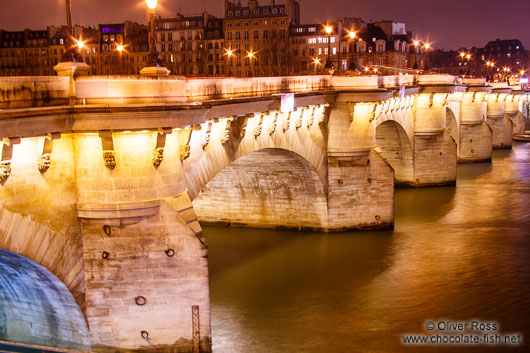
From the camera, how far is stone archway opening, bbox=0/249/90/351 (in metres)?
13.3

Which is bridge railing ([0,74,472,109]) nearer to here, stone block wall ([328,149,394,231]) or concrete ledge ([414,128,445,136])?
stone block wall ([328,149,394,231])

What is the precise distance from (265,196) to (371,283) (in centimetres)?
779

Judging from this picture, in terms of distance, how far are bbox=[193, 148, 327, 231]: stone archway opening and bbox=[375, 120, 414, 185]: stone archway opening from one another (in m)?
13.0

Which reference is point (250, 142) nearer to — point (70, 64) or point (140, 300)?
point (140, 300)

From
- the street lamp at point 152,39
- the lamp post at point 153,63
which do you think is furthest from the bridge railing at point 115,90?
the street lamp at point 152,39

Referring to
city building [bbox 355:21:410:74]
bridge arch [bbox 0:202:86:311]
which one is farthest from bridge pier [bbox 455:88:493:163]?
bridge arch [bbox 0:202:86:311]

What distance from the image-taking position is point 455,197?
36344mm

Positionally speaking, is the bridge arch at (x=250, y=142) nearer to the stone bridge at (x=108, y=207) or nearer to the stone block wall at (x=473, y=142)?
the stone bridge at (x=108, y=207)

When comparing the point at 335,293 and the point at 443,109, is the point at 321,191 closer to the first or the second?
the point at 335,293

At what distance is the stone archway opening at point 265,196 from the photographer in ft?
86.5

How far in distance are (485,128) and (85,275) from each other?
139 feet

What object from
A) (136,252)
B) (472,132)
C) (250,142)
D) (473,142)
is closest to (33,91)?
(136,252)

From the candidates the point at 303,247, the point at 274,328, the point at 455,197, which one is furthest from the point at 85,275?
the point at 455,197

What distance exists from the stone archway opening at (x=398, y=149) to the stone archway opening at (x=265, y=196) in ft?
42.7
